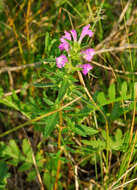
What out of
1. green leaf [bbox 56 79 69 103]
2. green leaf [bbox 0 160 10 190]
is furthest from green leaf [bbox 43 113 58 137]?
green leaf [bbox 0 160 10 190]

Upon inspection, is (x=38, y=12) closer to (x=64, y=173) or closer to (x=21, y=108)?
(x=21, y=108)

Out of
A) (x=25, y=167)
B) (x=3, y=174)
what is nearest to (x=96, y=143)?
(x=25, y=167)

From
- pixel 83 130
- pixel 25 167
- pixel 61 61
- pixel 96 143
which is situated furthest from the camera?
pixel 25 167

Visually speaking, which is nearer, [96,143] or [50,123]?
[50,123]

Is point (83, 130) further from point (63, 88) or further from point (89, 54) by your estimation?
point (89, 54)

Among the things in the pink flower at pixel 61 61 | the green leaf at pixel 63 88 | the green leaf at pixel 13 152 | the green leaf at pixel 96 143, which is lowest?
the green leaf at pixel 13 152

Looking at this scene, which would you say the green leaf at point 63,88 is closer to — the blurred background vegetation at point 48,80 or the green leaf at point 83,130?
the blurred background vegetation at point 48,80

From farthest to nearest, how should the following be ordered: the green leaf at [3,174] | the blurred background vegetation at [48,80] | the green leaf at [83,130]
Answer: the blurred background vegetation at [48,80]
the green leaf at [3,174]
the green leaf at [83,130]

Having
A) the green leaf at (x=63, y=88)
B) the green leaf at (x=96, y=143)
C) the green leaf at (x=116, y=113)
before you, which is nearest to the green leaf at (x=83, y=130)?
the green leaf at (x=96, y=143)

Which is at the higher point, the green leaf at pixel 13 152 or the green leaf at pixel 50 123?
the green leaf at pixel 50 123
